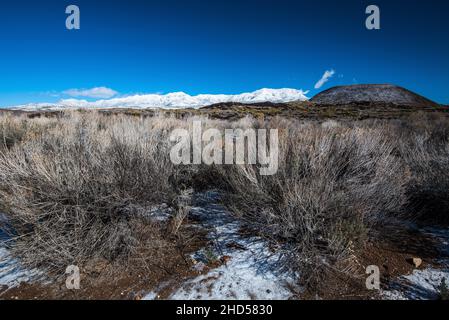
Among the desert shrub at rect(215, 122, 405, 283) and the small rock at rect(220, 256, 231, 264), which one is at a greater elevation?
the desert shrub at rect(215, 122, 405, 283)

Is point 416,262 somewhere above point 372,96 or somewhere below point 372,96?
below

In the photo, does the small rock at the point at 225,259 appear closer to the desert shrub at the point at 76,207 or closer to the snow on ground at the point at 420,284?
the desert shrub at the point at 76,207

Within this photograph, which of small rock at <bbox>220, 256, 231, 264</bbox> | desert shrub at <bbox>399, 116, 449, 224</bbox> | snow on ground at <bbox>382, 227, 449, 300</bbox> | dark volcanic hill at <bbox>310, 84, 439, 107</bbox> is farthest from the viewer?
dark volcanic hill at <bbox>310, 84, 439, 107</bbox>

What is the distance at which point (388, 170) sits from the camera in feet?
10.9

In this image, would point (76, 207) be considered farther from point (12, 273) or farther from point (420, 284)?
point (420, 284)

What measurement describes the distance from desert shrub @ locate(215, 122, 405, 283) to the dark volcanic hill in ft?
109

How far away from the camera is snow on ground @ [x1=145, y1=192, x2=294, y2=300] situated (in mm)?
2098

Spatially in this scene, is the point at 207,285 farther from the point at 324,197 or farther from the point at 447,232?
the point at 447,232

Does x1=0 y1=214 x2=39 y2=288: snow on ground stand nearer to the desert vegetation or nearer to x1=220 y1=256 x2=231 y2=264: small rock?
the desert vegetation

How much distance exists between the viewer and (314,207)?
8.71 feet

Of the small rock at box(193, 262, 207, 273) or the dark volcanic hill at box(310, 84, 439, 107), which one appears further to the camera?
the dark volcanic hill at box(310, 84, 439, 107)

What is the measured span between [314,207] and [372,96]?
3845 cm

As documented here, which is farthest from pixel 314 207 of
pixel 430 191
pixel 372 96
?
pixel 372 96

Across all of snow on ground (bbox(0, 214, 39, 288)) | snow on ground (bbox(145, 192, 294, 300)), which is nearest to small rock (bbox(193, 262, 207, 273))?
snow on ground (bbox(145, 192, 294, 300))
